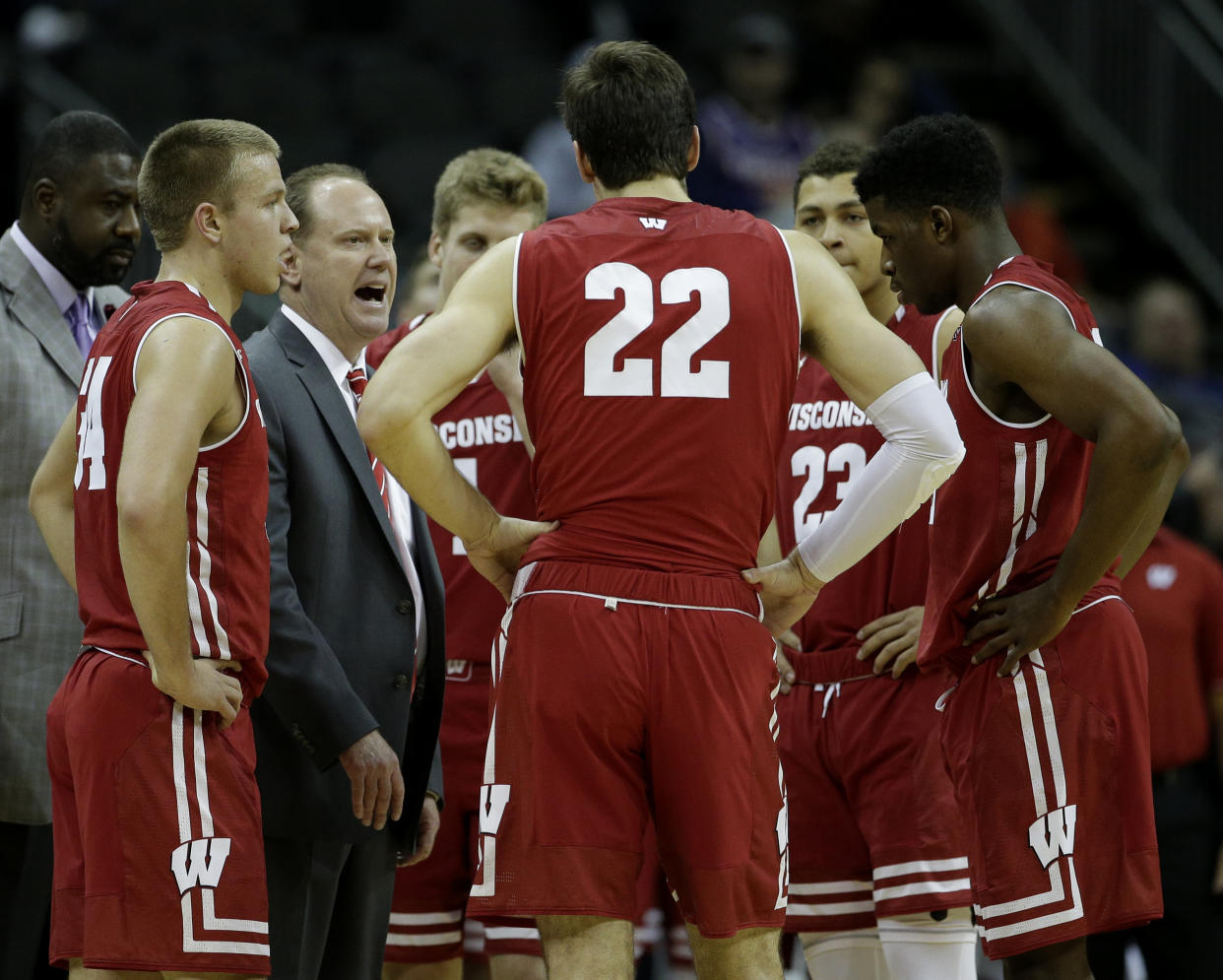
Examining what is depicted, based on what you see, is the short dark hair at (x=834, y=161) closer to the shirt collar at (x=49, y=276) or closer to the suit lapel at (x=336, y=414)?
the suit lapel at (x=336, y=414)

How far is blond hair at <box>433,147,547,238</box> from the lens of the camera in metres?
5.43

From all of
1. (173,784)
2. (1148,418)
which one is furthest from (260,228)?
(1148,418)

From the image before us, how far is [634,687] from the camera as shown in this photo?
11.7 ft

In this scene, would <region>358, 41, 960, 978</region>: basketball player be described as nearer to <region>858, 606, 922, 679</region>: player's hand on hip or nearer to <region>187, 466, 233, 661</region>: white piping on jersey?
<region>187, 466, 233, 661</region>: white piping on jersey

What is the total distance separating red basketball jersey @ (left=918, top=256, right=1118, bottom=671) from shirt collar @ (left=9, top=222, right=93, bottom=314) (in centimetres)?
270

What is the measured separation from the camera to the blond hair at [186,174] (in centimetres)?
390

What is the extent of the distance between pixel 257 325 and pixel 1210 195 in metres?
7.81

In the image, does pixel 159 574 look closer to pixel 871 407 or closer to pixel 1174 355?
pixel 871 407

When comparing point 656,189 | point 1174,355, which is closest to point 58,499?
point 656,189

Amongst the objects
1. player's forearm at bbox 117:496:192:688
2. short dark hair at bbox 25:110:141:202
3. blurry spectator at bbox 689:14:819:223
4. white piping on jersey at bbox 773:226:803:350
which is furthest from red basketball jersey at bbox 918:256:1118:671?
blurry spectator at bbox 689:14:819:223

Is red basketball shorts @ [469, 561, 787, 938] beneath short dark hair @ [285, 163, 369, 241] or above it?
beneath

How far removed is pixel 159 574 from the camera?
137 inches

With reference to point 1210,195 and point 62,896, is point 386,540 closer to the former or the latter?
point 62,896

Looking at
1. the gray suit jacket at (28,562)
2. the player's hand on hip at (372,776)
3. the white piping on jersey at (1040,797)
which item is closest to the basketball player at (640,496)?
the player's hand on hip at (372,776)
